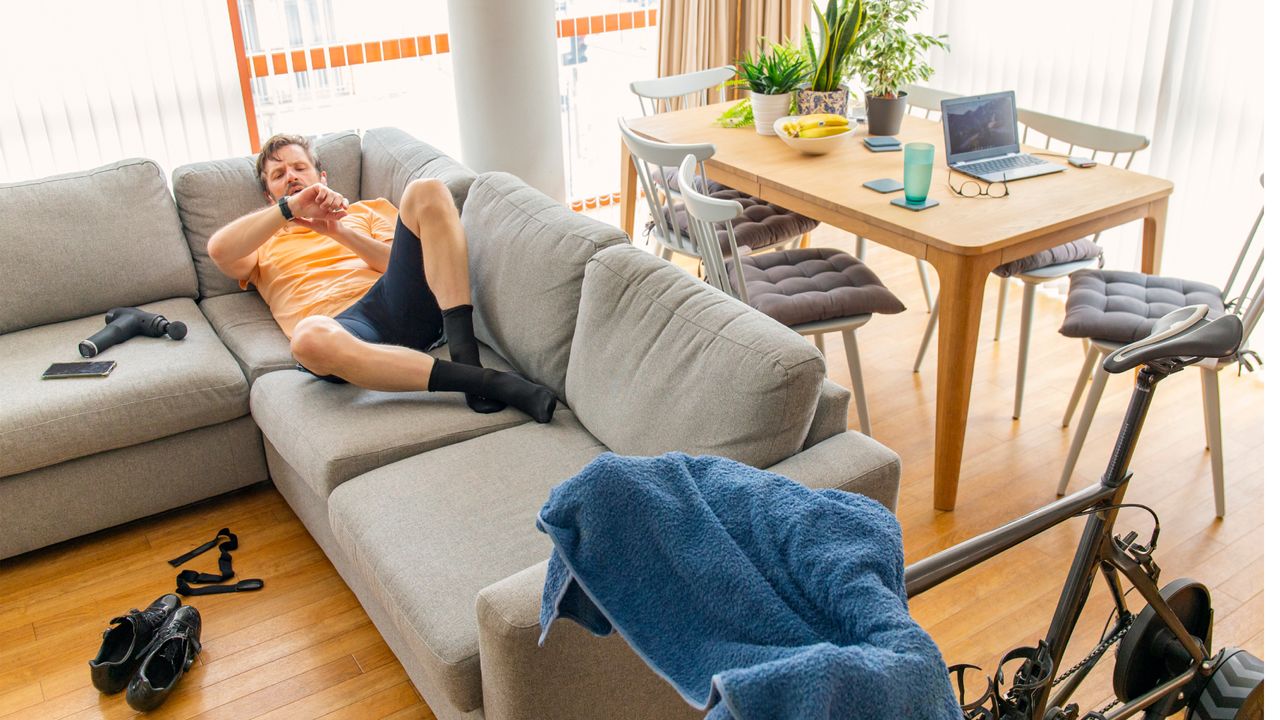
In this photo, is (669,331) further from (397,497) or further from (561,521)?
(561,521)

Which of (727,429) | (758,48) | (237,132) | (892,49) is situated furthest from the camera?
(758,48)

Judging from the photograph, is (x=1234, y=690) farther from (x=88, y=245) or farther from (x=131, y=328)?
(x=88, y=245)

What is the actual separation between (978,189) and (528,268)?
51.1 inches

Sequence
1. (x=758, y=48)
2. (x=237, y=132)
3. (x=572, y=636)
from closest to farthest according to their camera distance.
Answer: (x=572, y=636) < (x=237, y=132) < (x=758, y=48)

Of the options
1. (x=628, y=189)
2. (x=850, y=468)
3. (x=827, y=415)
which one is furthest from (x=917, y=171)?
(x=628, y=189)

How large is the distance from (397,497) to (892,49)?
7.00ft

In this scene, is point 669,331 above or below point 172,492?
above

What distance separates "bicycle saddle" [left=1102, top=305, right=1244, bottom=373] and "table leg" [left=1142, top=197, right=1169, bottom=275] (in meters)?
1.58

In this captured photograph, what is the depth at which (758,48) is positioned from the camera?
4820mm

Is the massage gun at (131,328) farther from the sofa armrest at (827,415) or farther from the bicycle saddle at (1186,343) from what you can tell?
the bicycle saddle at (1186,343)

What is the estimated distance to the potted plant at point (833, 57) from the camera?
3252 mm

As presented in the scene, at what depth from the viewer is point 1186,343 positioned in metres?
1.38

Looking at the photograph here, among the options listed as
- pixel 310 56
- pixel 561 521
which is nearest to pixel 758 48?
pixel 310 56

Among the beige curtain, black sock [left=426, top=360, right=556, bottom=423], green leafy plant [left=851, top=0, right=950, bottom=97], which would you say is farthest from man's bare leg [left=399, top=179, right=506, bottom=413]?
the beige curtain
